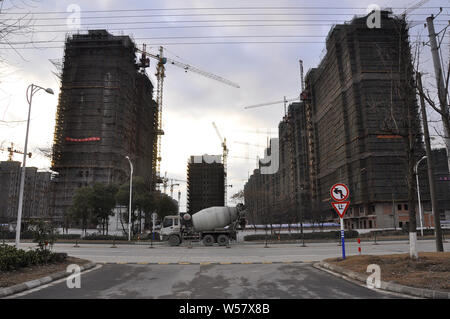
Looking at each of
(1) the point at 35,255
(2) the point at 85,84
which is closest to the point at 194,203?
(2) the point at 85,84

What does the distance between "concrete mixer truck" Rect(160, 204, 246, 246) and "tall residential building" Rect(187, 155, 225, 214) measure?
5412 inches

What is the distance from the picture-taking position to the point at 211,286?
916cm

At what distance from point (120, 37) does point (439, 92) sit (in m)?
103

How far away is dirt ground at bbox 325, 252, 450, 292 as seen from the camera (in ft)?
26.6

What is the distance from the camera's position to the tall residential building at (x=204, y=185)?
169 meters

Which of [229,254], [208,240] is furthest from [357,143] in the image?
[229,254]

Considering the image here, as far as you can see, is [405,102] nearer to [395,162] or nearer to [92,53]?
[395,162]

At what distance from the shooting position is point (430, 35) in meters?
12.2

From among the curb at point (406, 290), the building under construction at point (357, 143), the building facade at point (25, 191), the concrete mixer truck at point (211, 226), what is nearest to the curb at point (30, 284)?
the curb at point (406, 290)

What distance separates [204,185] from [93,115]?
9062 centimetres
